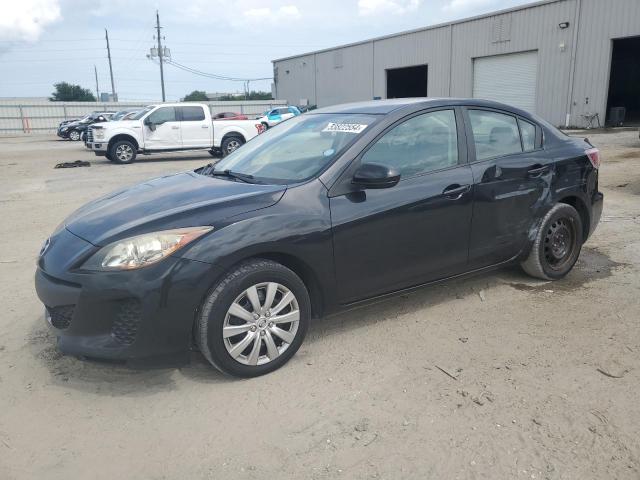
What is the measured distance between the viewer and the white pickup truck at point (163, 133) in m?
16.2

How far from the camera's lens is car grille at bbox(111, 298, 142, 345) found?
9.41 feet

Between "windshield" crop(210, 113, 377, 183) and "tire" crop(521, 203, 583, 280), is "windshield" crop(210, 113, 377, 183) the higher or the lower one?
the higher one

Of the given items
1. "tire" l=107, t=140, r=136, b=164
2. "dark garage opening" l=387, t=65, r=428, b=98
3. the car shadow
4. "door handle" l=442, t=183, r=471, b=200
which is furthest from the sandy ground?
"dark garage opening" l=387, t=65, r=428, b=98

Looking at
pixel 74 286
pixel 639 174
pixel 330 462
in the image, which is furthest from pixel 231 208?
pixel 639 174

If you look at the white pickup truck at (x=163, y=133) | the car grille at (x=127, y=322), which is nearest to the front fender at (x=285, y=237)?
the car grille at (x=127, y=322)

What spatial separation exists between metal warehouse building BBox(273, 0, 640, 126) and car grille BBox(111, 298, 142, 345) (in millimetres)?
25915

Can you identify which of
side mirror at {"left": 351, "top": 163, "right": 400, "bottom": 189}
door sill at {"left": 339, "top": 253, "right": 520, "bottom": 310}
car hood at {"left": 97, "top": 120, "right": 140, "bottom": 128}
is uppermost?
car hood at {"left": 97, "top": 120, "right": 140, "bottom": 128}

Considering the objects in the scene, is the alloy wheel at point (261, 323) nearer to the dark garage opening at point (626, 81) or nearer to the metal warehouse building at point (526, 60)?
the metal warehouse building at point (526, 60)

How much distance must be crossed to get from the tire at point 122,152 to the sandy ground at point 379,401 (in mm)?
12490

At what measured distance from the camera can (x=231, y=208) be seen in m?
3.13

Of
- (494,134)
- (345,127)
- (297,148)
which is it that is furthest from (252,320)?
(494,134)

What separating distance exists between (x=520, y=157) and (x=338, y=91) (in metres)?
38.6

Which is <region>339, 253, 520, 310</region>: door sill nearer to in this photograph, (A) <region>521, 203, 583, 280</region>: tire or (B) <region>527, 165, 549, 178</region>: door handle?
(A) <region>521, 203, 583, 280</region>: tire

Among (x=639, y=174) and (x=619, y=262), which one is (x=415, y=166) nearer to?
(x=619, y=262)
